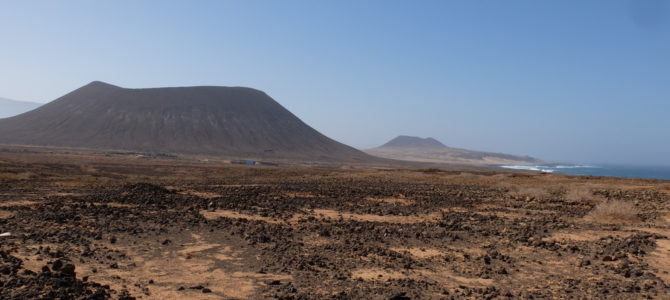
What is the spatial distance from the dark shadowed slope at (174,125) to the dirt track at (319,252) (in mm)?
104187

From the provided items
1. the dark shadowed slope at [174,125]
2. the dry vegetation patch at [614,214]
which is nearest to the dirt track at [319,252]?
the dry vegetation patch at [614,214]

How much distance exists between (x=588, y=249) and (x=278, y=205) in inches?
440

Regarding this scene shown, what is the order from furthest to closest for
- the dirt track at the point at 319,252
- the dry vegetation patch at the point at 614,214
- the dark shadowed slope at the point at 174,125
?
the dark shadowed slope at the point at 174,125 → the dry vegetation patch at the point at 614,214 → the dirt track at the point at 319,252

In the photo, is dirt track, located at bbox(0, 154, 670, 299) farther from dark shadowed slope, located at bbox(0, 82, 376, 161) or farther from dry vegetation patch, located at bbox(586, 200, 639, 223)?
dark shadowed slope, located at bbox(0, 82, 376, 161)

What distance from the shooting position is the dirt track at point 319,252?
6676 millimetres

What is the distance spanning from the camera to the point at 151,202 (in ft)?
55.7

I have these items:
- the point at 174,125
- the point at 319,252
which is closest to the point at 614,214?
the point at 319,252

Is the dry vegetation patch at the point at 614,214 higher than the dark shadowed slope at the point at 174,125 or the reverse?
the reverse

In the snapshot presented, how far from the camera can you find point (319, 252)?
365 inches

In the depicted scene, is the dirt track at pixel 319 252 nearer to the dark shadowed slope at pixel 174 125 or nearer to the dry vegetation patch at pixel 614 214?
the dry vegetation patch at pixel 614 214

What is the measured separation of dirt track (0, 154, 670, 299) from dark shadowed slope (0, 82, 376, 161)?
342ft

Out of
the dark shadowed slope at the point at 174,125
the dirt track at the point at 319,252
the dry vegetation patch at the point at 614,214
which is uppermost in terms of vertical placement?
the dark shadowed slope at the point at 174,125

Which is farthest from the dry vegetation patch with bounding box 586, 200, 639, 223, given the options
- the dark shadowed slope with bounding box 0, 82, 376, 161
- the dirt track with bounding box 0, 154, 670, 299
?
the dark shadowed slope with bounding box 0, 82, 376, 161

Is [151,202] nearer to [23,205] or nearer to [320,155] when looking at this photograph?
[23,205]
